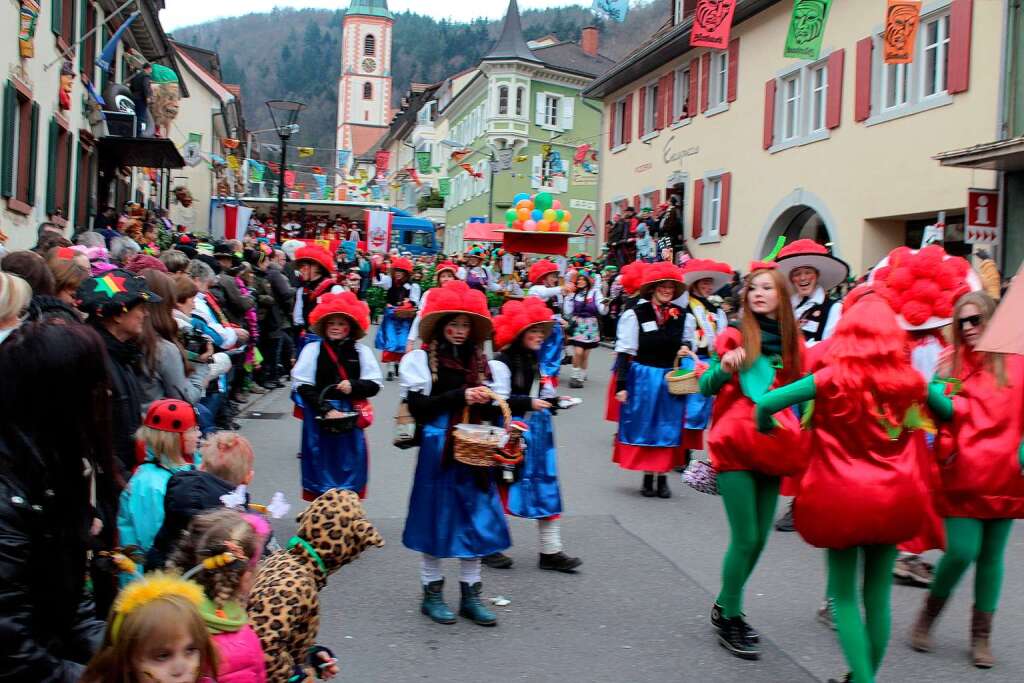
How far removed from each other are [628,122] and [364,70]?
88567mm

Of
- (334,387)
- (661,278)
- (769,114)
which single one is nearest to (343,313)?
(334,387)

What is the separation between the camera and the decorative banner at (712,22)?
18.0 m

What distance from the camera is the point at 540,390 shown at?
617 centimetres

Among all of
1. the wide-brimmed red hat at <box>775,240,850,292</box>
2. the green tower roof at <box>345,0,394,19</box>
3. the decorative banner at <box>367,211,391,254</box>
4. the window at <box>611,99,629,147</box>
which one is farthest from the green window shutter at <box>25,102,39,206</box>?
the green tower roof at <box>345,0,394,19</box>

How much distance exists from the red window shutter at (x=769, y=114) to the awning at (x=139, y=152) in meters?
11.9

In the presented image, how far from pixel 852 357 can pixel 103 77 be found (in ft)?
66.4

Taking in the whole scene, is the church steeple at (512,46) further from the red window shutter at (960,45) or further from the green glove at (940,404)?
the green glove at (940,404)

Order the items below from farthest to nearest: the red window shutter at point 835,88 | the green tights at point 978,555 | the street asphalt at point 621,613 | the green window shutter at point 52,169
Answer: the red window shutter at point 835,88 < the green window shutter at point 52,169 < the street asphalt at point 621,613 < the green tights at point 978,555

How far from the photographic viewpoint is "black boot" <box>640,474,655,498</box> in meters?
8.56

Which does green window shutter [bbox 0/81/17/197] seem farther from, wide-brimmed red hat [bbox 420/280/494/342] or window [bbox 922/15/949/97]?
window [bbox 922/15/949/97]

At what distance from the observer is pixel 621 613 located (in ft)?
18.0

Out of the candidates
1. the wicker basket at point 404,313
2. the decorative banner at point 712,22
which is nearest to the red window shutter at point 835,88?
the decorative banner at point 712,22

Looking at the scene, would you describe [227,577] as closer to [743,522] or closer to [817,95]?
[743,522]

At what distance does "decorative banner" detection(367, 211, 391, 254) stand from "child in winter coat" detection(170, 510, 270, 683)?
3285 cm
